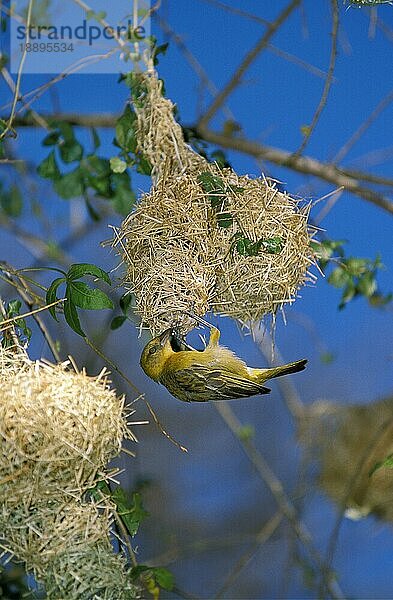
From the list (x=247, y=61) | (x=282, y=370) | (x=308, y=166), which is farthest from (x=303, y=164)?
(x=282, y=370)

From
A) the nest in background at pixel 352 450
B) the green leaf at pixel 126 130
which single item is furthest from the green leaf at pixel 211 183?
the nest in background at pixel 352 450

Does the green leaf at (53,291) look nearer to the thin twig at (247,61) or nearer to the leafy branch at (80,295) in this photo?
the leafy branch at (80,295)

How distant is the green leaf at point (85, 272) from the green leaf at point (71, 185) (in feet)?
A: 2.03

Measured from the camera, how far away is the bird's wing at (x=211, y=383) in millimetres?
1217

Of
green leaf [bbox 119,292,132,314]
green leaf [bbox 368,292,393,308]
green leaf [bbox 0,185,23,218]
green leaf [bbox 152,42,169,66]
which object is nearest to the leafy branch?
green leaf [bbox 119,292,132,314]

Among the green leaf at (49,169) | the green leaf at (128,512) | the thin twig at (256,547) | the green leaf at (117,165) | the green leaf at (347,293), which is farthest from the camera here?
the thin twig at (256,547)

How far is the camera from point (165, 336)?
1230 millimetres

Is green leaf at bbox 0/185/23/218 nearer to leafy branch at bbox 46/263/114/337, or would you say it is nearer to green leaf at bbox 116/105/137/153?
green leaf at bbox 116/105/137/153

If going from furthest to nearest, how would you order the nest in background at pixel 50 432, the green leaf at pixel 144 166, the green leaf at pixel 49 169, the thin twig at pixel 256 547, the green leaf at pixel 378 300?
1. the thin twig at pixel 256 547
2. the green leaf at pixel 378 300
3. the green leaf at pixel 49 169
4. the green leaf at pixel 144 166
5. the nest in background at pixel 50 432

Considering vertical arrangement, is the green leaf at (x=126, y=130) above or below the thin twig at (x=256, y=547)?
above

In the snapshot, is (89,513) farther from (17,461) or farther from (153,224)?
(153,224)

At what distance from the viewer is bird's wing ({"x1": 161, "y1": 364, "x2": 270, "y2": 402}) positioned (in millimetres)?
1217

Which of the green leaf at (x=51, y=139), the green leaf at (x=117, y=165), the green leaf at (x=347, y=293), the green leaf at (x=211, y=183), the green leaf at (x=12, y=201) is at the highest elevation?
the green leaf at (x=211, y=183)

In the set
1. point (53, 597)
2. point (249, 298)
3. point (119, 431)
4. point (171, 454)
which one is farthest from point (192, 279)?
point (171, 454)
